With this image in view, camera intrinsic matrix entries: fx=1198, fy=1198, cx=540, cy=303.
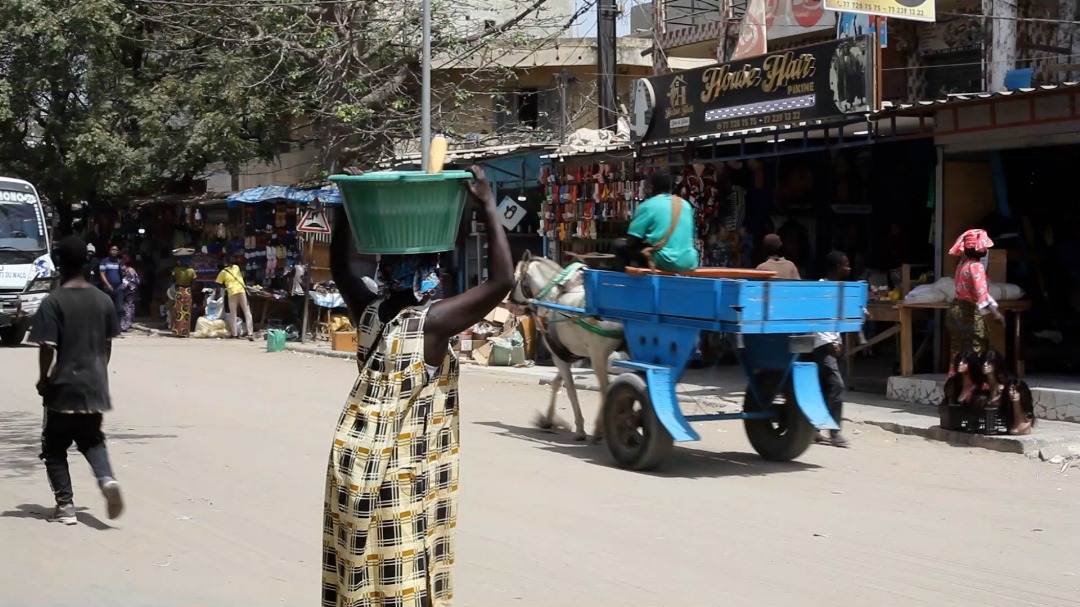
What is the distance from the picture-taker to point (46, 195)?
28.0m

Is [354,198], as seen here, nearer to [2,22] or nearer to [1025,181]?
[1025,181]

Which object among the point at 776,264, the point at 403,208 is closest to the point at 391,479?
→ the point at 403,208

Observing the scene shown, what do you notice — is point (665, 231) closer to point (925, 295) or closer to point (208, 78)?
point (925, 295)

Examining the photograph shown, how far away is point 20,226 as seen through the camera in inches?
823

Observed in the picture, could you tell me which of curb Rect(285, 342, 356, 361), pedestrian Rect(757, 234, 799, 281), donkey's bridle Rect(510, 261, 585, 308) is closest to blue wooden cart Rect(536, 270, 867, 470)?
donkey's bridle Rect(510, 261, 585, 308)

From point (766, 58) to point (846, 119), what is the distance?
147 centimetres

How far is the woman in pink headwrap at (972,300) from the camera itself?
10438mm

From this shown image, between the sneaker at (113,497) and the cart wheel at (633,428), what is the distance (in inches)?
151

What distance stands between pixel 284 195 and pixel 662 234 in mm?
14792

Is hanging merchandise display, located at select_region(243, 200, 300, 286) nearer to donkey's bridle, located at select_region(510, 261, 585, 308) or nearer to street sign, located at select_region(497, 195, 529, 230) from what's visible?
street sign, located at select_region(497, 195, 529, 230)

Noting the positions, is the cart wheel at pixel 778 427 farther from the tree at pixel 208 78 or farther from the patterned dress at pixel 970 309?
the tree at pixel 208 78

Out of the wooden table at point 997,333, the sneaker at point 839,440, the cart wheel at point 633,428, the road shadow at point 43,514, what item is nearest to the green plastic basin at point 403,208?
the road shadow at point 43,514

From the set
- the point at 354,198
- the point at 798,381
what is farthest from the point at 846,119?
the point at 354,198

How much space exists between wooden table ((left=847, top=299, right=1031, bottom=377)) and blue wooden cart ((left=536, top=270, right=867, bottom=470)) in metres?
2.81
